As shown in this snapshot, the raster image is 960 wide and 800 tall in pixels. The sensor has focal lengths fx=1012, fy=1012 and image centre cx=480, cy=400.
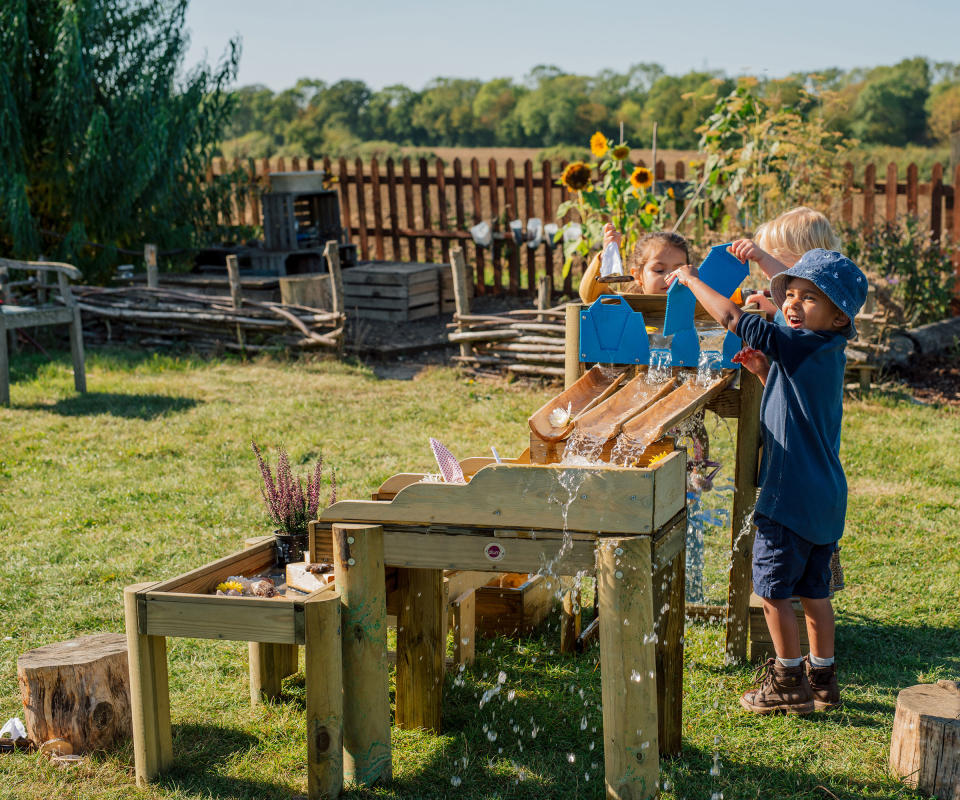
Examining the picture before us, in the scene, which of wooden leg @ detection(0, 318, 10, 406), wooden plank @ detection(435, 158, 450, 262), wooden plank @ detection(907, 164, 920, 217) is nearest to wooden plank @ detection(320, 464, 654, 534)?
wooden leg @ detection(0, 318, 10, 406)

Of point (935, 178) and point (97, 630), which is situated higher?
point (935, 178)

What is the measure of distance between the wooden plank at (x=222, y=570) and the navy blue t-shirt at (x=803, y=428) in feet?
5.51

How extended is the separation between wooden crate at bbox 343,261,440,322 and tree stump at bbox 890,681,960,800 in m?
8.33

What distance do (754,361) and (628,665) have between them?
1205mm

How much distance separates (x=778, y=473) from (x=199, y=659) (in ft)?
7.51

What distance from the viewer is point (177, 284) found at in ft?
37.4

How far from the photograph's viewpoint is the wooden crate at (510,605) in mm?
4047

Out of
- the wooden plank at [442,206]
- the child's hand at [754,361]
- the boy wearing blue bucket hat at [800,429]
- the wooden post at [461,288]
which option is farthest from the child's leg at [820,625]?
the wooden plank at [442,206]

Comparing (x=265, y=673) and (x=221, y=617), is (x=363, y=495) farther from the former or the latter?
(x=221, y=617)

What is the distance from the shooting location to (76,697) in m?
3.21

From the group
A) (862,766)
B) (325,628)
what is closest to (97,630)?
(325,628)

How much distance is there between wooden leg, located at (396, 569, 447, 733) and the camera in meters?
3.20

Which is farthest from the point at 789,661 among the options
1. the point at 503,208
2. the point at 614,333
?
the point at 503,208

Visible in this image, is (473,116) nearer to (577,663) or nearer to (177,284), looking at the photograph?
(177,284)
